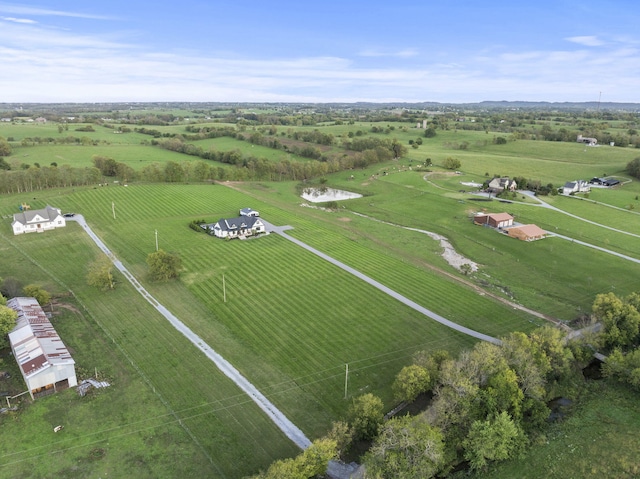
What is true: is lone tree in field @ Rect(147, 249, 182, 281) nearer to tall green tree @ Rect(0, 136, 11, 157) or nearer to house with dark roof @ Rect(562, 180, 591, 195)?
house with dark roof @ Rect(562, 180, 591, 195)

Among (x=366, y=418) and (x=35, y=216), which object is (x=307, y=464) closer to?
(x=366, y=418)

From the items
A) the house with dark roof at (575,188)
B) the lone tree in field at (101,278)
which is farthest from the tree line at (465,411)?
the house with dark roof at (575,188)

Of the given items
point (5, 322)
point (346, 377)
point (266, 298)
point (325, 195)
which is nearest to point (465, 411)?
point (346, 377)

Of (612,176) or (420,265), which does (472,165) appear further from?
(420,265)

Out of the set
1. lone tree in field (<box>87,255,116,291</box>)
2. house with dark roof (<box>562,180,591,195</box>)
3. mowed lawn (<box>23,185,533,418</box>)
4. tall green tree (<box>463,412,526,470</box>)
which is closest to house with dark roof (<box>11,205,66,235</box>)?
mowed lawn (<box>23,185,533,418</box>)

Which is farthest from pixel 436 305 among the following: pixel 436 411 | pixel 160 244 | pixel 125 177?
pixel 125 177

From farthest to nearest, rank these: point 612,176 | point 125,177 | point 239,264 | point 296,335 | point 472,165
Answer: point 472,165 → point 612,176 → point 125,177 → point 239,264 → point 296,335
